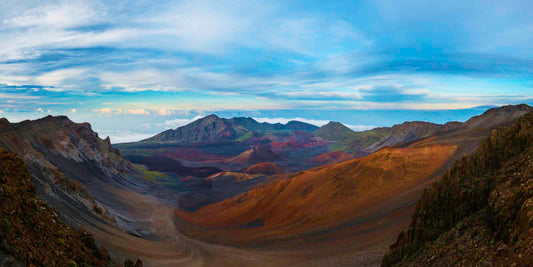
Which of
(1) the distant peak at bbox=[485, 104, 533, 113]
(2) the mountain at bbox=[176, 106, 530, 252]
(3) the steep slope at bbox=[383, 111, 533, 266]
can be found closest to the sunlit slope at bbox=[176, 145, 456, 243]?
(2) the mountain at bbox=[176, 106, 530, 252]

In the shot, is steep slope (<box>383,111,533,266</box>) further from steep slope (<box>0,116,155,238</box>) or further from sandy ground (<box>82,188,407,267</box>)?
steep slope (<box>0,116,155,238</box>)

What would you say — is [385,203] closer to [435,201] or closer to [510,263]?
[435,201]

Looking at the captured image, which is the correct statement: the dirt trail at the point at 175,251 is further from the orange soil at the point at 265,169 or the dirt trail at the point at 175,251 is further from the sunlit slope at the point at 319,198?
the orange soil at the point at 265,169

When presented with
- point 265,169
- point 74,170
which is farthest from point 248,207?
point 265,169

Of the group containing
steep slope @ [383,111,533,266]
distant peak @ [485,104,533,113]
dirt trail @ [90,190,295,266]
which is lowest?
dirt trail @ [90,190,295,266]

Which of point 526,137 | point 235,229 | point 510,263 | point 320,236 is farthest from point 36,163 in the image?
point 526,137

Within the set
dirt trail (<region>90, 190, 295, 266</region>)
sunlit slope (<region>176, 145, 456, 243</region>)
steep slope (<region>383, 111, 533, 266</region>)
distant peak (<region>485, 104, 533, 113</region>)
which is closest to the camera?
steep slope (<region>383, 111, 533, 266</region>)
